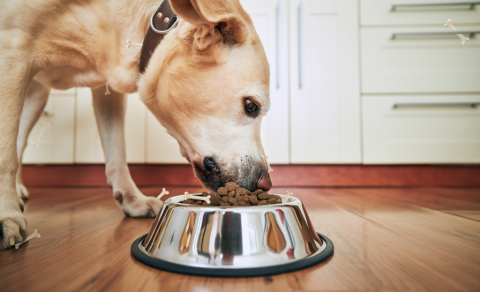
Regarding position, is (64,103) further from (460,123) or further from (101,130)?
(460,123)

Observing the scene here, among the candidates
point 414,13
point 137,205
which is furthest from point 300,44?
point 137,205

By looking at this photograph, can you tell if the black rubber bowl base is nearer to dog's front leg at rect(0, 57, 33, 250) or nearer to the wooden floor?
the wooden floor

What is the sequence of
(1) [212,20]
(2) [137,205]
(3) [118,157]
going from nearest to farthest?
(1) [212,20], (2) [137,205], (3) [118,157]

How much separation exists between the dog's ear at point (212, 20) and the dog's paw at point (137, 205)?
0.63 meters

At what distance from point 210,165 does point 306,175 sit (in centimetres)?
150

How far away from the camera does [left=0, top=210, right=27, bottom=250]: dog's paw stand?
72cm

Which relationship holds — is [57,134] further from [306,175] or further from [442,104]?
[442,104]

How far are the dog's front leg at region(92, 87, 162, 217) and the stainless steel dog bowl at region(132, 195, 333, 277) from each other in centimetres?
56

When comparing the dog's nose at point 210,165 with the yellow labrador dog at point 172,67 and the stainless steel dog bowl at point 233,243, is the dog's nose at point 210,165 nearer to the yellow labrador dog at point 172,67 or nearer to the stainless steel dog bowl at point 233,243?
the yellow labrador dog at point 172,67

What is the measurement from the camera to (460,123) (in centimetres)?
224

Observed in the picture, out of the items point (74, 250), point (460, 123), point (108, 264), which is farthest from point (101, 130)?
point (460, 123)

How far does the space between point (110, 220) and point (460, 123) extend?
2.46 meters

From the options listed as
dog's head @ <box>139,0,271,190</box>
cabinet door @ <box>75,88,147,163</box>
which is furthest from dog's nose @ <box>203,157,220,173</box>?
cabinet door @ <box>75,88,147,163</box>

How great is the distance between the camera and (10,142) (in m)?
0.84
